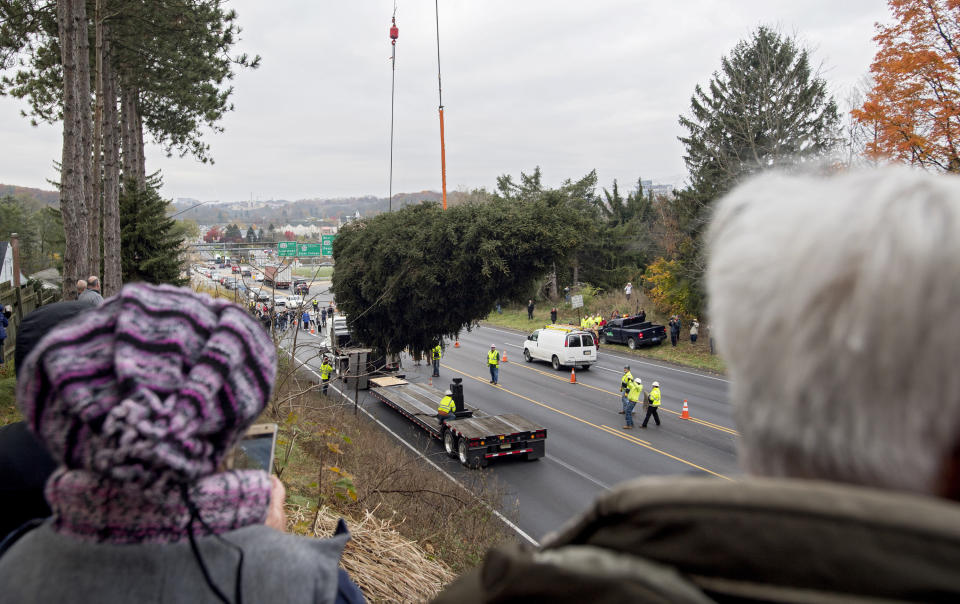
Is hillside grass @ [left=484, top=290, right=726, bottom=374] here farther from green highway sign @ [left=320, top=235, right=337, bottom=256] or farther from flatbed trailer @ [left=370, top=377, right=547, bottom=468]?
green highway sign @ [left=320, top=235, right=337, bottom=256]

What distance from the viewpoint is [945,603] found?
65 cm

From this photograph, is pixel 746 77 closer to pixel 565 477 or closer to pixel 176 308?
pixel 565 477

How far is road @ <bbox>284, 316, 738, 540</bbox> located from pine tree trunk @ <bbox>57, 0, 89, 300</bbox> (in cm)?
523

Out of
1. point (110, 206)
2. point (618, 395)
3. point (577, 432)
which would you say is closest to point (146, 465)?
point (110, 206)

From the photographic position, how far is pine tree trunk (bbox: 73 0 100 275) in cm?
1229

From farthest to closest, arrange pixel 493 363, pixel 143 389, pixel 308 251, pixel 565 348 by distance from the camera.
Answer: pixel 565 348, pixel 493 363, pixel 308 251, pixel 143 389

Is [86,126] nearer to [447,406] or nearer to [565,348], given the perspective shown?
[447,406]

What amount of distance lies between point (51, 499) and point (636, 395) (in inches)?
723

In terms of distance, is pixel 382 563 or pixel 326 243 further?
pixel 326 243

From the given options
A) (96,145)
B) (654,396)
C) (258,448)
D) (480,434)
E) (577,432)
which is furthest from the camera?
(577,432)

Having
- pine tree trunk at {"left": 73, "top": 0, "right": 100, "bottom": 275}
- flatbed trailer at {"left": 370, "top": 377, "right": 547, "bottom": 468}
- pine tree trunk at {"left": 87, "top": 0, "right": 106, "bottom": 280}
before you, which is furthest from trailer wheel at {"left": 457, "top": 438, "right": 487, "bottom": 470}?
pine tree trunk at {"left": 87, "top": 0, "right": 106, "bottom": 280}

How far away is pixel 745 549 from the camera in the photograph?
Answer: 28.7 inches

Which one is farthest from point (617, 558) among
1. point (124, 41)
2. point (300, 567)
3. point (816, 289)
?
point (124, 41)

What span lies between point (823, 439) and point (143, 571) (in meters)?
1.30
